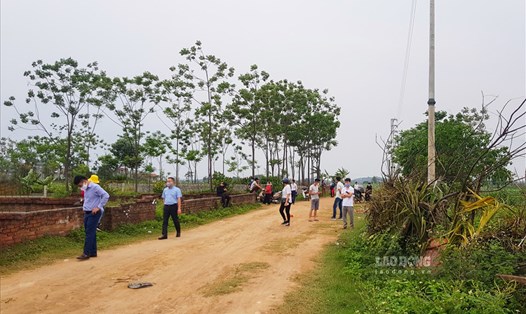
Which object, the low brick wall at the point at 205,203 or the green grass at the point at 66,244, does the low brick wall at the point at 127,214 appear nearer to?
the green grass at the point at 66,244

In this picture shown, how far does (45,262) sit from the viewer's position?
24.0 feet

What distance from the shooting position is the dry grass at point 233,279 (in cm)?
583

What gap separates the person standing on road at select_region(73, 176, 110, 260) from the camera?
7805 millimetres

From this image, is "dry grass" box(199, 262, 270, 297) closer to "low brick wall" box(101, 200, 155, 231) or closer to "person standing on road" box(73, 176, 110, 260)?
"person standing on road" box(73, 176, 110, 260)

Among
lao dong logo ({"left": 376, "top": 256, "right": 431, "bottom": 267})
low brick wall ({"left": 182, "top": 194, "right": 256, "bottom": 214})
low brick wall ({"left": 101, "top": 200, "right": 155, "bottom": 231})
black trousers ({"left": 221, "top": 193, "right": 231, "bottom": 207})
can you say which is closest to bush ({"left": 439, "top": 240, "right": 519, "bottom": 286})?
lao dong logo ({"left": 376, "top": 256, "right": 431, "bottom": 267})

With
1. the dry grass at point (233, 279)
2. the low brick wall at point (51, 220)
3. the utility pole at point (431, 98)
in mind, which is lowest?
the dry grass at point (233, 279)

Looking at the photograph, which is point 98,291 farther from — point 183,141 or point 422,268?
point 183,141

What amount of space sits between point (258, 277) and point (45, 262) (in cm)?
376

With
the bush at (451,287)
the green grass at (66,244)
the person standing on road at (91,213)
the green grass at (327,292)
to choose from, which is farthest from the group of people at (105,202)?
the bush at (451,287)

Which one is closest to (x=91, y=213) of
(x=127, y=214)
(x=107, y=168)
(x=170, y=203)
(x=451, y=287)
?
(x=170, y=203)

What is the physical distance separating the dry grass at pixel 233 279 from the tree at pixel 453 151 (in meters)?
3.43

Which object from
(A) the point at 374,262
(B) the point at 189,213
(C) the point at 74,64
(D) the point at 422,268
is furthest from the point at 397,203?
(C) the point at 74,64

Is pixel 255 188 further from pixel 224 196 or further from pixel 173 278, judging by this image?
pixel 173 278

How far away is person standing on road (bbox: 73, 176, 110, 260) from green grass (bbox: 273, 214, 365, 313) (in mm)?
3936
